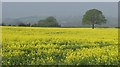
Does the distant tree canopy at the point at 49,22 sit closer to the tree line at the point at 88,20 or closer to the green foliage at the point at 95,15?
the tree line at the point at 88,20

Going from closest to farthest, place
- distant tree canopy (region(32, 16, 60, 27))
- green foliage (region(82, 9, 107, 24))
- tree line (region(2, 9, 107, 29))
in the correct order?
distant tree canopy (region(32, 16, 60, 27)) → tree line (region(2, 9, 107, 29)) → green foliage (region(82, 9, 107, 24))

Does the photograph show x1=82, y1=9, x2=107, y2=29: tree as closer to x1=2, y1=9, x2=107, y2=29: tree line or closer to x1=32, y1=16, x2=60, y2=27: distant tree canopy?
x1=2, y1=9, x2=107, y2=29: tree line

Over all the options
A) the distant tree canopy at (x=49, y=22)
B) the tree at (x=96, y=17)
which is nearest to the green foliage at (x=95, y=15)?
the tree at (x=96, y=17)

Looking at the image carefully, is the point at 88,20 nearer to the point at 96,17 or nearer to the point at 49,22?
the point at 96,17

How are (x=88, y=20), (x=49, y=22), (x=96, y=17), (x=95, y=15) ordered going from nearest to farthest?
(x=49, y=22)
(x=95, y=15)
(x=96, y=17)
(x=88, y=20)

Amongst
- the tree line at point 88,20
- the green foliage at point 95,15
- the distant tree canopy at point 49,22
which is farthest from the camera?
the green foliage at point 95,15

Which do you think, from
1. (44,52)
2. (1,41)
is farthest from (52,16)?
(44,52)

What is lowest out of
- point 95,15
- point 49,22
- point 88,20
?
point 88,20

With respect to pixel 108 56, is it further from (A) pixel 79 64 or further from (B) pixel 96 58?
(A) pixel 79 64

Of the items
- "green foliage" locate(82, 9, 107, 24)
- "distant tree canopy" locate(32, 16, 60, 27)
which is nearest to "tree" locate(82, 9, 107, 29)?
"green foliage" locate(82, 9, 107, 24)

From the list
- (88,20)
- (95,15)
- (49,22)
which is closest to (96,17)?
(95,15)

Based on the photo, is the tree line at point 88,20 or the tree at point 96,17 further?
the tree at point 96,17

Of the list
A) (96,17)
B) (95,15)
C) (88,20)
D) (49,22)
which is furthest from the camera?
(88,20)

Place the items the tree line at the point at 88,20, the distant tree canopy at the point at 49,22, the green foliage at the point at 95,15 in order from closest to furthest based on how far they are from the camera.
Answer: the distant tree canopy at the point at 49,22 < the tree line at the point at 88,20 < the green foliage at the point at 95,15
